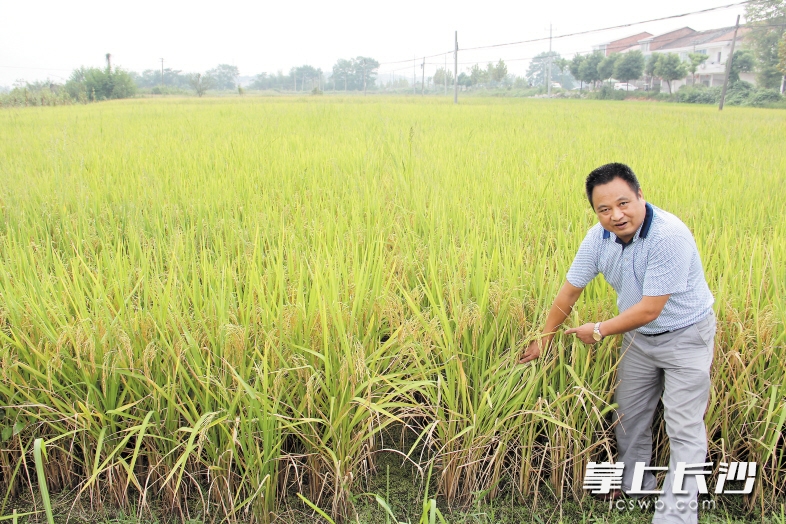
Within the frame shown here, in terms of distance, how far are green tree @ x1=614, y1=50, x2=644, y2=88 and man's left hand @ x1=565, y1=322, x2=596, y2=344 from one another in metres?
40.4

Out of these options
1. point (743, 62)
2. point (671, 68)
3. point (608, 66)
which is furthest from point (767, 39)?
point (608, 66)

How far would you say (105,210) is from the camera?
333 centimetres

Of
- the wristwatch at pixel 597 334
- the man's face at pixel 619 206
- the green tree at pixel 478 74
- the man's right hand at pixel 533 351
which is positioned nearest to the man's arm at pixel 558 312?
the man's right hand at pixel 533 351

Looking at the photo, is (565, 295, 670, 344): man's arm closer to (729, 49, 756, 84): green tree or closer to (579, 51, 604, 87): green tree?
(729, 49, 756, 84): green tree

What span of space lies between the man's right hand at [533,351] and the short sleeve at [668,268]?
14.1 inches

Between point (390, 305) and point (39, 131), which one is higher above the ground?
point (39, 131)

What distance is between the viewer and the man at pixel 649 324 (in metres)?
1.59

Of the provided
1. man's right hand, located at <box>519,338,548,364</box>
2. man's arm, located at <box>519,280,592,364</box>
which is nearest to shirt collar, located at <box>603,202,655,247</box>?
man's arm, located at <box>519,280,592,364</box>

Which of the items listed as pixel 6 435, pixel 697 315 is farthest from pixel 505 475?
pixel 6 435

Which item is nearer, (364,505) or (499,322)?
(364,505)

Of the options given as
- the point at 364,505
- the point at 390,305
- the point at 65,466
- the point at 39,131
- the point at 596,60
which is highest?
the point at 596,60

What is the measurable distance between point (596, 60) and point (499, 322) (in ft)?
150

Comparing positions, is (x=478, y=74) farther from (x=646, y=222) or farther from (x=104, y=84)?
(x=646, y=222)

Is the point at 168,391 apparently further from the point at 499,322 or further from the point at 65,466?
the point at 499,322
